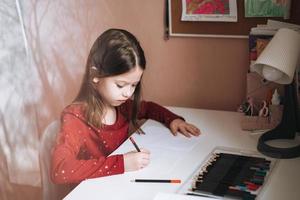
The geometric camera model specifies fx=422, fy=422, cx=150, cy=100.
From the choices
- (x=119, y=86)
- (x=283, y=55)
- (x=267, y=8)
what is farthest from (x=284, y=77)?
(x=119, y=86)

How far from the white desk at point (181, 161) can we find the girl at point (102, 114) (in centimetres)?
4

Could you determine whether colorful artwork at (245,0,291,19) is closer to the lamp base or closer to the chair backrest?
the lamp base

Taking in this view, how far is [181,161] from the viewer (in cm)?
117

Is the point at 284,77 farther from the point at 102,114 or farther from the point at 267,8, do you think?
the point at 102,114

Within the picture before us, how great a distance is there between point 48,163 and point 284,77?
663 millimetres

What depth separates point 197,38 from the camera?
1.53 metres

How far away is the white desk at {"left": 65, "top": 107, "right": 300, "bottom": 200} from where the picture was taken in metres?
1.00

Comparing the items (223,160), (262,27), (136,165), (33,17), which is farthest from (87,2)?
(262,27)

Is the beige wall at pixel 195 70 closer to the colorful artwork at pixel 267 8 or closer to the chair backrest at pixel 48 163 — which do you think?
the colorful artwork at pixel 267 8

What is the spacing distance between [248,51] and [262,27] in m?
0.13

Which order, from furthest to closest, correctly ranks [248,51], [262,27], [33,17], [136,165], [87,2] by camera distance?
[248,51] → [262,27] → [136,165] → [87,2] → [33,17]

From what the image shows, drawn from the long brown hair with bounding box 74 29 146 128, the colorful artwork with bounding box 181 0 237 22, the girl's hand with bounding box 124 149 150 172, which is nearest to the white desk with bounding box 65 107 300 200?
the girl's hand with bounding box 124 149 150 172

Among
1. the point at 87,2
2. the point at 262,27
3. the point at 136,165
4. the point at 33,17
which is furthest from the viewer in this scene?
the point at 262,27

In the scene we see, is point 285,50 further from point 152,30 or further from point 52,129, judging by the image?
point 52,129
